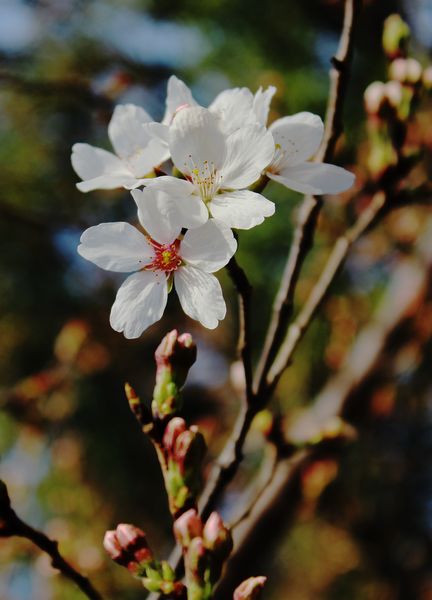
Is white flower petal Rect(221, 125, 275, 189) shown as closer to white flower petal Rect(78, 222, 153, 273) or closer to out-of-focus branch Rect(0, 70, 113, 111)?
white flower petal Rect(78, 222, 153, 273)

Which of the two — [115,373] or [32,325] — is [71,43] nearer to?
[32,325]

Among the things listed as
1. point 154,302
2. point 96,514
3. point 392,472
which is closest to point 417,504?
point 392,472

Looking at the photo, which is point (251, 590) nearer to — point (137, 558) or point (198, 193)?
point (137, 558)

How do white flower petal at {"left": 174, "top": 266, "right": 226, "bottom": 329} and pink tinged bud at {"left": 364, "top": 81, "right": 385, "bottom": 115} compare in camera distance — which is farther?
pink tinged bud at {"left": 364, "top": 81, "right": 385, "bottom": 115}

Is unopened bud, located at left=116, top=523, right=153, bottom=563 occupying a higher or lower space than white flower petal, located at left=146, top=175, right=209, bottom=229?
lower

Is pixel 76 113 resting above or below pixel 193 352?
below

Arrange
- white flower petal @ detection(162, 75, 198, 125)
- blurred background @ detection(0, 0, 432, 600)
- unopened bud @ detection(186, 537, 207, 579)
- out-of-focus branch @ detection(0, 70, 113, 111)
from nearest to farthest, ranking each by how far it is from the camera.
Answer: unopened bud @ detection(186, 537, 207, 579) < white flower petal @ detection(162, 75, 198, 125) < out-of-focus branch @ detection(0, 70, 113, 111) < blurred background @ detection(0, 0, 432, 600)

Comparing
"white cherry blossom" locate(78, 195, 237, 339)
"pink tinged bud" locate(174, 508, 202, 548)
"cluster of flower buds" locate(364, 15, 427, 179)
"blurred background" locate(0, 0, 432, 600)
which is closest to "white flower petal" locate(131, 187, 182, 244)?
"white cherry blossom" locate(78, 195, 237, 339)
